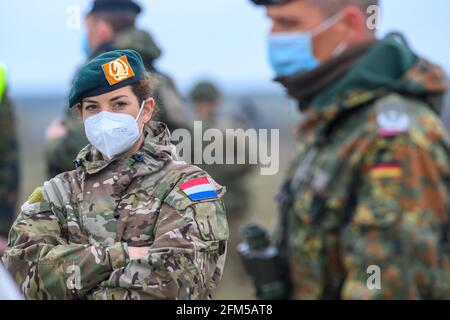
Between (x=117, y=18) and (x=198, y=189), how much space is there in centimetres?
277

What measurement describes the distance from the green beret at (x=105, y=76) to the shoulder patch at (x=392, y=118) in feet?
3.10

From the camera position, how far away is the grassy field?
7844mm

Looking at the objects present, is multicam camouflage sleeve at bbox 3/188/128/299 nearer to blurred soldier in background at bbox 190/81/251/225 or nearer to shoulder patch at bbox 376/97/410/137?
shoulder patch at bbox 376/97/410/137

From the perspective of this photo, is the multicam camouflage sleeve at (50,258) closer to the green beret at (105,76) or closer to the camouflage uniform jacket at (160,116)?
the green beret at (105,76)

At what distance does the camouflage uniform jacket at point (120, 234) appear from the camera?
3.37m

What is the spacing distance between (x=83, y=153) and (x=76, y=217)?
0.30 meters

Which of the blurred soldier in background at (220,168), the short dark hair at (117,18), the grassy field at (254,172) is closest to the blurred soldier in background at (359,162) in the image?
the short dark hair at (117,18)

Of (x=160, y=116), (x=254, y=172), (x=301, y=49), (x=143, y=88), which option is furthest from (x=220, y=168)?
(x=301, y=49)

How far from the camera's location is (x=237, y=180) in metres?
8.49

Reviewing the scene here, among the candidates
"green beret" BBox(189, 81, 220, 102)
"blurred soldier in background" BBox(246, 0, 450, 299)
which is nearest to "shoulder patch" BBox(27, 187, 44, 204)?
"blurred soldier in background" BBox(246, 0, 450, 299)

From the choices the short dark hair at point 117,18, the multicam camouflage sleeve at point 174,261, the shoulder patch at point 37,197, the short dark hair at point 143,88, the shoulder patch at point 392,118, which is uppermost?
the short dark hair at point 117,18

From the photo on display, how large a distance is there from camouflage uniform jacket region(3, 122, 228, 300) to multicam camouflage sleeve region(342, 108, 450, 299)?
1.93ft

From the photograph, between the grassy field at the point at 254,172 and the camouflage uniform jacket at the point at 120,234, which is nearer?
the camouflage uniform jacket at the point at 120,234
